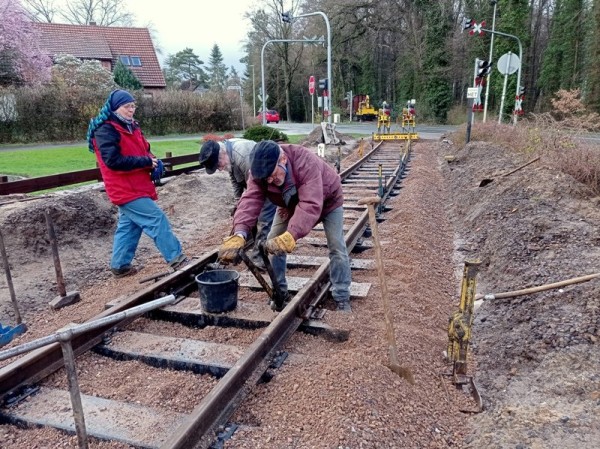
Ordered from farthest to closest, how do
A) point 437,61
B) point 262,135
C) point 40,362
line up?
point 437,61 < point 262,135 < point 40,362

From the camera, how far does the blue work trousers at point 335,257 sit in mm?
4160

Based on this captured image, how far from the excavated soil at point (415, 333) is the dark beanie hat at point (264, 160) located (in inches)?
54.1

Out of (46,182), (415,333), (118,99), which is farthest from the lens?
(46,182)

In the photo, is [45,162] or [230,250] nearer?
[230,250]

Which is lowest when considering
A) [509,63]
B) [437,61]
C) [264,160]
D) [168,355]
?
[168,355]

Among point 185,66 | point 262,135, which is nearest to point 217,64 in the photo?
point 185,66

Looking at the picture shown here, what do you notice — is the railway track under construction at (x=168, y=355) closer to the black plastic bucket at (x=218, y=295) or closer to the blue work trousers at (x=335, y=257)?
the black plastic bucket at (x=218, y=295)

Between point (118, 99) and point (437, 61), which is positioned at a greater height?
point (437, 61)

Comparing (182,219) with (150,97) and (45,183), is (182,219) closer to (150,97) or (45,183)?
(45,183)

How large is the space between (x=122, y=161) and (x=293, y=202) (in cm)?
211

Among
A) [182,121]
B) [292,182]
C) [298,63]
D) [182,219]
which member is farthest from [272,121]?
[292,182]

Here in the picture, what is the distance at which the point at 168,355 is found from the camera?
3.42 m

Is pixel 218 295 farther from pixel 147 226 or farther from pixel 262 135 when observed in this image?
pixel 262 135

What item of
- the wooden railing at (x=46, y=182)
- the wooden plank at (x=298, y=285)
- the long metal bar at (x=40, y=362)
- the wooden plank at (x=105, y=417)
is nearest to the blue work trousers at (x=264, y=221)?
the wooden plank at (x=298, y=285)
